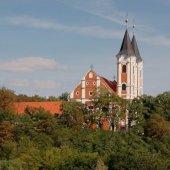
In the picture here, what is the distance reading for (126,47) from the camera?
52.8m

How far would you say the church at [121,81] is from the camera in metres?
51.5

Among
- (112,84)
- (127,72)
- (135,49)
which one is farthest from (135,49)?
(112,84)

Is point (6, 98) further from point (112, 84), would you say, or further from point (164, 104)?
point (112, 84)

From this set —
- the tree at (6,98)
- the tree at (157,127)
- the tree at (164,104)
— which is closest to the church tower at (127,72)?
the tree at (164,104)

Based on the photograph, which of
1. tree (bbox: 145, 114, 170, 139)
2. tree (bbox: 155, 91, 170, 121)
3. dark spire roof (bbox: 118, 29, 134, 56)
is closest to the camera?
tree (bbox: 145, 114, 170, 139)

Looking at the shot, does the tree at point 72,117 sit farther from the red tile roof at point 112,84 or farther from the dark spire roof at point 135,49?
the dark spire roof at point 135,49

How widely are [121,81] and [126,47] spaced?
294 cm

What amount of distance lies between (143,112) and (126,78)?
8.40 m

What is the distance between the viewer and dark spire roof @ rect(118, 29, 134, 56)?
52.5 m

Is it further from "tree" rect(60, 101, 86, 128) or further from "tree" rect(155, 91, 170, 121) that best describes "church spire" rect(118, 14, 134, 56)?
"tree" rect(60, 101, 86, 128)

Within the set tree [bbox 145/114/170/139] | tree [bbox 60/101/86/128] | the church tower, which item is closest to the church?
the church tower

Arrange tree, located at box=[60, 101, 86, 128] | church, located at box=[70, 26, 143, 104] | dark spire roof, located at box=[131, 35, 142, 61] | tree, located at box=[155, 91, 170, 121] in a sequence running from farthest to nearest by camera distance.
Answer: dark spire roof, located at box=[131, 35, 142, 61] → church, located at box=[70, 26, 143, 104] → tree, located at box=[155, 91, 170, 121] → tree, located at box=[60, 101, 86, 128]

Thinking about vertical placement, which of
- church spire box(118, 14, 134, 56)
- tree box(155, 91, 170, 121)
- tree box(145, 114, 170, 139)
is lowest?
tree box(145, 114, 170, 139)

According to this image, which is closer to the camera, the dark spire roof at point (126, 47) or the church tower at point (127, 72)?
the church tower at point (127, 72)
